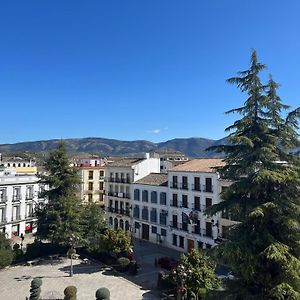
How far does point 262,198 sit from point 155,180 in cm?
3325

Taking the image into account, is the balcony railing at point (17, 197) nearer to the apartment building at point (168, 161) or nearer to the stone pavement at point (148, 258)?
the stone pavement at point (148, 258)

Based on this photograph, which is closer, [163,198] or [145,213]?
[163,198]

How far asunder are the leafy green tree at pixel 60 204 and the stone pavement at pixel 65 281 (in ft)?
10.6

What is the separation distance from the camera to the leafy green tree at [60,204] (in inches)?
1391

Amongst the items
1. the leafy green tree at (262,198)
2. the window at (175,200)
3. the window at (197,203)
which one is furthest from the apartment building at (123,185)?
the leafy green tree at (262,198)

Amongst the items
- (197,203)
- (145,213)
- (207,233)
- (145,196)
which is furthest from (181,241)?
(145,196)

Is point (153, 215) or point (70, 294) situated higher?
point (153, 215)

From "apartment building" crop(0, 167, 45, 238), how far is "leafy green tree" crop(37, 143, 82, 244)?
34.9 ft

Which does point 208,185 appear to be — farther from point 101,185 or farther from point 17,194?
point 101,185

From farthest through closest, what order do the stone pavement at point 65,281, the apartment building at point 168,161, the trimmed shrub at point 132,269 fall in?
the apartment building at point 168,161, the trimmed shrub at point 132,269, the stone pavement at point 65,281

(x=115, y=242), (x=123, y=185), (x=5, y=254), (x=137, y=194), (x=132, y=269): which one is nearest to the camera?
(x=132, y=269)

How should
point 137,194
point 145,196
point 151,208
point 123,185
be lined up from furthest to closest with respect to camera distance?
point 123,185 → point 137,194 → point 145,196 → point 151,208

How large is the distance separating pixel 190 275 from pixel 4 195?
35.4 meters

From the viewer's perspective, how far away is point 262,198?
48.6ft
